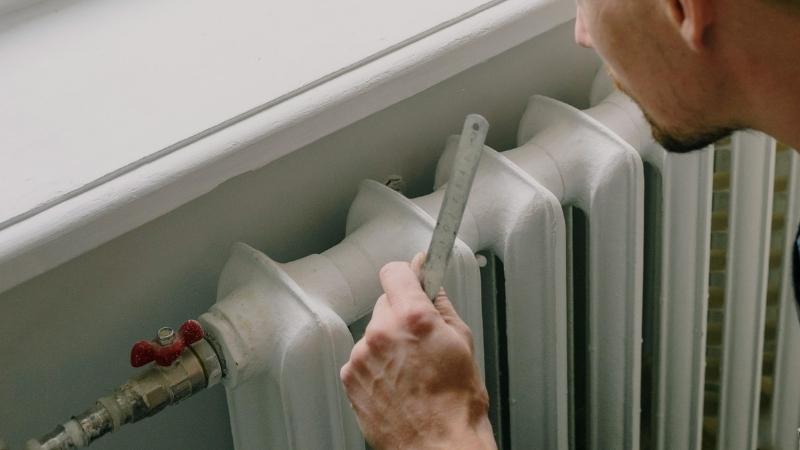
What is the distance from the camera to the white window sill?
0.76 m

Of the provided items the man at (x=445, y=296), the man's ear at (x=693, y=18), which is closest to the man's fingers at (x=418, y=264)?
the man at (x=445, y=296)

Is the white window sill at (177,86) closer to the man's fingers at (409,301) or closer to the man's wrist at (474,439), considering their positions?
the man's fingers at (409,301)

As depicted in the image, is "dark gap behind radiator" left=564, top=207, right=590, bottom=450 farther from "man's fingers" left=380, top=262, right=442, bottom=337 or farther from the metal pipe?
the metal pipe

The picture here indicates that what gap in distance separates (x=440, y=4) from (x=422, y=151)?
0.45 ft

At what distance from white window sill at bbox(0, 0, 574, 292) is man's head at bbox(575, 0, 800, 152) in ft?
0.55

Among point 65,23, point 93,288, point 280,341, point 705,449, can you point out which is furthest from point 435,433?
point 705,449

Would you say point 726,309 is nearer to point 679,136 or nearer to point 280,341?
point 679,136

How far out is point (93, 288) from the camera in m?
0.83

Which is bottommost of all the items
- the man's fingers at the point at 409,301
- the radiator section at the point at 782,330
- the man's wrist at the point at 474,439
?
the radiator section at the point at 782,330

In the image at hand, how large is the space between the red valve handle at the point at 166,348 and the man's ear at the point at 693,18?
39 cm

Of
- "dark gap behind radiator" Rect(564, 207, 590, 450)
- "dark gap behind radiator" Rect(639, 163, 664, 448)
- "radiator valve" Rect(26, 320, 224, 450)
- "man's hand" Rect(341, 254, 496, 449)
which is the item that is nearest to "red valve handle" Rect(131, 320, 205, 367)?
"radiator valve" Rect(26, 320, 224, 450)

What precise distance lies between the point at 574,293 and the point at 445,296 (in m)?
0.44

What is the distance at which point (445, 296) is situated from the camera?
0.82 m

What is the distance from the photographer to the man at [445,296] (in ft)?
2.42
